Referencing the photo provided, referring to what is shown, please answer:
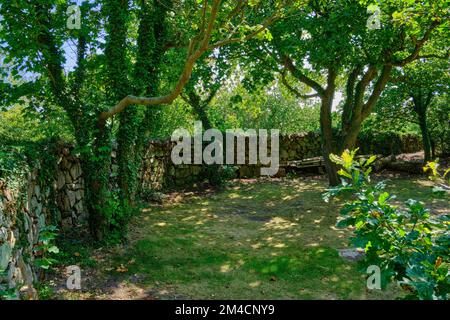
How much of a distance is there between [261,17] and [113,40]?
12.6ft

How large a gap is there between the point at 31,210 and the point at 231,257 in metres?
3.30

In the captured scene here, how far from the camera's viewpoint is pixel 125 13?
22.8ft

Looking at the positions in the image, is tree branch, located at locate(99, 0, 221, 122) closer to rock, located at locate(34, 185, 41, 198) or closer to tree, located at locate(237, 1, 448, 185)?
rock, located at locate(34, 185, 41, 198)

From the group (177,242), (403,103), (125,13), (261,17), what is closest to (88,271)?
(177,242)

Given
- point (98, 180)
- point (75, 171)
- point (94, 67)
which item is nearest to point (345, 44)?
point (94, 67)

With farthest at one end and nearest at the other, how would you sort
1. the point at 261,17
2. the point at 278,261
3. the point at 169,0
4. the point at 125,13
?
1. the point at 261,17
2. the point at 169,0
3. the point at 125,13
4. the point at 278,261

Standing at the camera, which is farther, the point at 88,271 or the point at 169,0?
the point at 169,0

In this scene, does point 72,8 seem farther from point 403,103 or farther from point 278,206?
point 403,103

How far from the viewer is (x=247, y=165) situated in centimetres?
1513

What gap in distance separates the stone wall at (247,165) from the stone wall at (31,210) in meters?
3.66

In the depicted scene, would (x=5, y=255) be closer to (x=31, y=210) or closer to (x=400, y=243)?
(x=31, y=210)

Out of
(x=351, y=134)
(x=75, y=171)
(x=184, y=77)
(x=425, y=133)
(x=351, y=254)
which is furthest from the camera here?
(x=425, y=133)

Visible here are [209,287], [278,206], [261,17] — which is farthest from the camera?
[278,206]

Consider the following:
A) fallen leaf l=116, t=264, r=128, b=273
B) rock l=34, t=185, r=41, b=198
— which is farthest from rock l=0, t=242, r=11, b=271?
fallen leaf l=116, t=264, r=128, b=273
